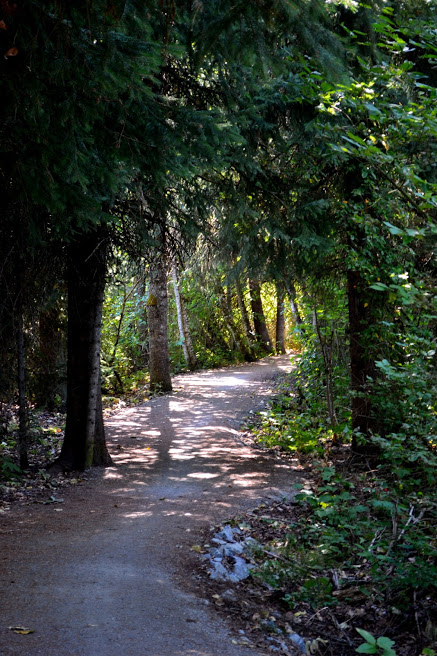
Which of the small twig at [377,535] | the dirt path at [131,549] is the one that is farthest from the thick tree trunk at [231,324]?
the small twig at [377,535]

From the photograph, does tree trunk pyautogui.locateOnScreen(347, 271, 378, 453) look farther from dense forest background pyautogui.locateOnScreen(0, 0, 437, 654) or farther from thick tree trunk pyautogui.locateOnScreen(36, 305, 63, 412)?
thick tree trunk pyautogui.locateOnScreen(36, 305, 63, 412)

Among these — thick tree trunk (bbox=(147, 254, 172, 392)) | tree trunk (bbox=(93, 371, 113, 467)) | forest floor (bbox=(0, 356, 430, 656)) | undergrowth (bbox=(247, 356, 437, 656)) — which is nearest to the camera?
forest floor (bbox=(0, 356, 430, 656))

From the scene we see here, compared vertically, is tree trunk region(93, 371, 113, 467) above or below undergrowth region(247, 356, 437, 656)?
above

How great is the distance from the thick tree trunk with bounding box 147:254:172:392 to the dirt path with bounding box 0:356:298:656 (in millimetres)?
4897

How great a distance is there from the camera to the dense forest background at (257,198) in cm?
420

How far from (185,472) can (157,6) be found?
638 centimetres

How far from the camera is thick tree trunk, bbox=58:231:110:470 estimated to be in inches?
334

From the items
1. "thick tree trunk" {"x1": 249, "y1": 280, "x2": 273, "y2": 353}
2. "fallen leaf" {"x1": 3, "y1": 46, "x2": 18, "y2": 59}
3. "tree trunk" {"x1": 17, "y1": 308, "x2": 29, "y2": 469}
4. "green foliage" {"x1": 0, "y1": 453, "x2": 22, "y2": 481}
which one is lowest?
"green foliage" {"x1": 0, "y1": 453, "x2": 22, "y2": 481}

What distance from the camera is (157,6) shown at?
4488mm

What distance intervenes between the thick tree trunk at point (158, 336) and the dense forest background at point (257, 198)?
93 millimetres

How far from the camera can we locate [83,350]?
28.3 feet

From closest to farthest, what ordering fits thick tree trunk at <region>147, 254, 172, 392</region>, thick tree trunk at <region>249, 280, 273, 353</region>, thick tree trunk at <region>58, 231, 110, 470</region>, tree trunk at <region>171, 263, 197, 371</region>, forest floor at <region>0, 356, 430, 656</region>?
forest floor at <region>0, 356, 430, 656</region>, thick tree trunk at <region>58, 231, 110, 470</region>, thick tree trunk at <region>147, 254, 172, 392</region>, tree trunk at <region>171, 263, 197, 371</region>, thick tree trunk at <region>249, 280, 273, 353</region>

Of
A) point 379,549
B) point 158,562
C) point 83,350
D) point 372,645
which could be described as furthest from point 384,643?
point 83,350

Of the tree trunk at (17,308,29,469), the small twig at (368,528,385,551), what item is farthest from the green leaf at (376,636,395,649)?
the tree trunk at (17,308,29,469)
